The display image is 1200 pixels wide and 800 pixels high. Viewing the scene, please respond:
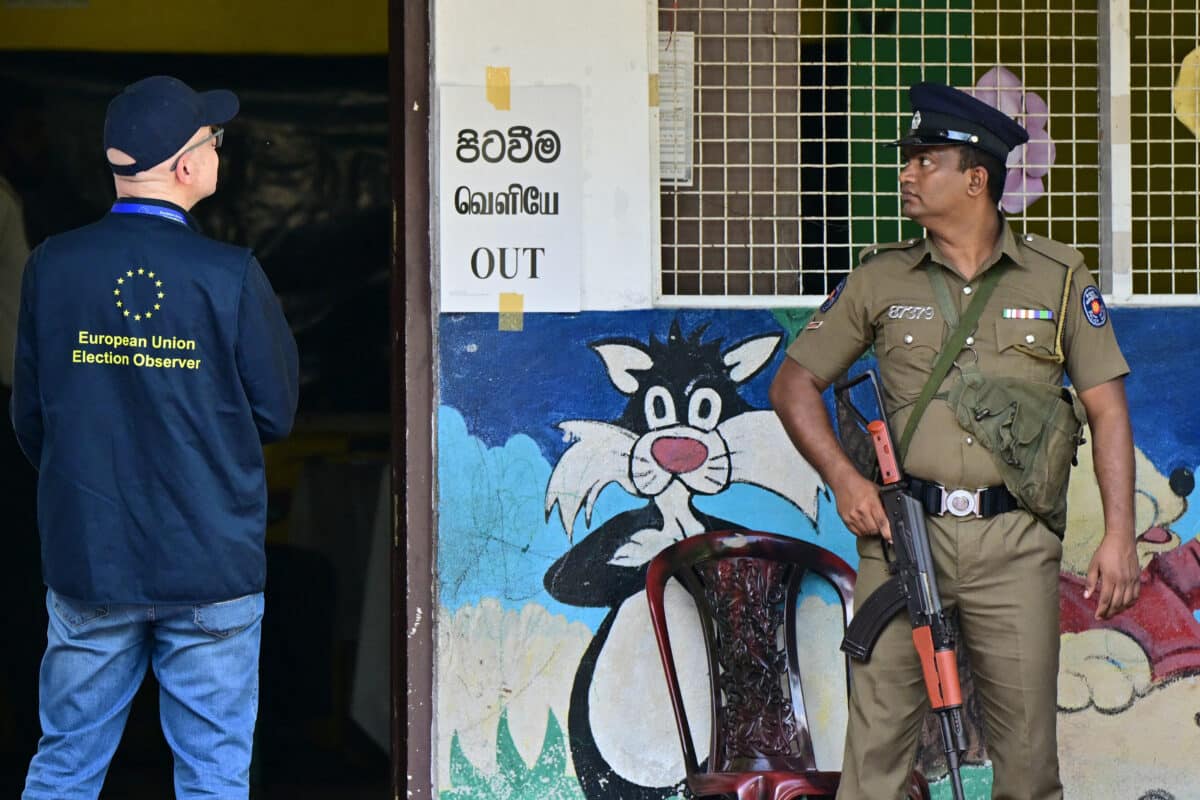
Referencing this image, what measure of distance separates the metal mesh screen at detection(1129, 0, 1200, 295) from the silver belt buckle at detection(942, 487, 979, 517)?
57.7 inches

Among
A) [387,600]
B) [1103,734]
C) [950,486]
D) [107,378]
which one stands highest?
[107,378]

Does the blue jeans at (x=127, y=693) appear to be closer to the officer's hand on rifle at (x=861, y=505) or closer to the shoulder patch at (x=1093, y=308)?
the officer's hand on rifle at (x=861, y=505)

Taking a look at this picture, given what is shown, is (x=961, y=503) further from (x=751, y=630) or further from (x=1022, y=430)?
(x=751, y=630)

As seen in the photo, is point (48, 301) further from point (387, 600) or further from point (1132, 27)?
point (1132, 27)

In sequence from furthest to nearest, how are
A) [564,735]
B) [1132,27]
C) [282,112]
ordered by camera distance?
[282,112] → [1132,27] → [564,735]

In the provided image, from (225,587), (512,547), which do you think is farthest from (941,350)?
(225,587)

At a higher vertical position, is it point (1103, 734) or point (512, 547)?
point (512, 547)

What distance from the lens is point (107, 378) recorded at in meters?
3.20

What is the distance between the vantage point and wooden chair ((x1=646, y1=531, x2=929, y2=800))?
430cm

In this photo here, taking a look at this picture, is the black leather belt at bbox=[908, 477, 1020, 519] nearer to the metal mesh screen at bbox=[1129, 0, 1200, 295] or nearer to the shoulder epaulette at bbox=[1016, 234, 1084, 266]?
the shoulder epaulette at bbox=[1016, 234, 1084, 266]

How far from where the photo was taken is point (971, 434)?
12.1 feet

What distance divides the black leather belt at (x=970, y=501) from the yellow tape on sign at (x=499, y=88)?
167 cm

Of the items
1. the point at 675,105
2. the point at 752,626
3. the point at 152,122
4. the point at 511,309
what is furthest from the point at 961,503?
the point at 152,122

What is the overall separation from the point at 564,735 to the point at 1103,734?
5.07 ft
